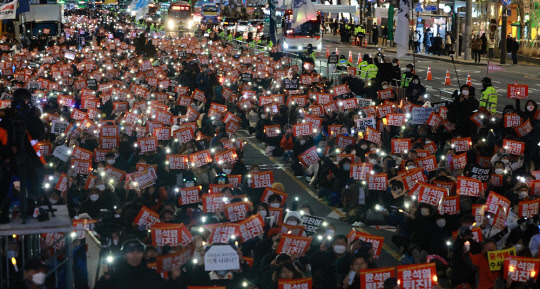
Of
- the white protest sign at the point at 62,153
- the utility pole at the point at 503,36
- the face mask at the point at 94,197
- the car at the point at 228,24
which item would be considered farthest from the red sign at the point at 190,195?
the car at the point at 228,24

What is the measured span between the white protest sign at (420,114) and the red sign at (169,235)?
10613 mm

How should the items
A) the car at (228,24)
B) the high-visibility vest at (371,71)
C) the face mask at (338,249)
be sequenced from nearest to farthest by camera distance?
the face mask at (338,249)
the high-visibility vest at (371,71)
the car at (228,24)

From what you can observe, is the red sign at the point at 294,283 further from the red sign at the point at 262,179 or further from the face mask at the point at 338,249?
the red sign at the point at 262,179

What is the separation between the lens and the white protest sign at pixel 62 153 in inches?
719

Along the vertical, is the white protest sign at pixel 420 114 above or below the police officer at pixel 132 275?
above

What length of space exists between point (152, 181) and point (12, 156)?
7244mm

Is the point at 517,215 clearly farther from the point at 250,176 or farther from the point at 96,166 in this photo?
the point at 96,166

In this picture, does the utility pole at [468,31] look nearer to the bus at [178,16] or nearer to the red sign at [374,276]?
the red sign at [374,276]

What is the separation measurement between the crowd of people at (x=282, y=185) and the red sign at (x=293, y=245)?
0.02 meters

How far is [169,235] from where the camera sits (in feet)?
39.8

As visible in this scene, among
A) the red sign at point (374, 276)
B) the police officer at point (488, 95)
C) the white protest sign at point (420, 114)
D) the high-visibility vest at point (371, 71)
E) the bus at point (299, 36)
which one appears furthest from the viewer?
the bus at point (299, 36)

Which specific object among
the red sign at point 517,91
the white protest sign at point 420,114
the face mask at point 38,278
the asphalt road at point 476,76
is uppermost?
the red sign at point 517,91

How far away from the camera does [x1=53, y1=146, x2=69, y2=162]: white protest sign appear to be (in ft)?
59.9

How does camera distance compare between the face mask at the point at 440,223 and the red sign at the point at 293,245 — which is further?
the face mask at the point at 440,223
